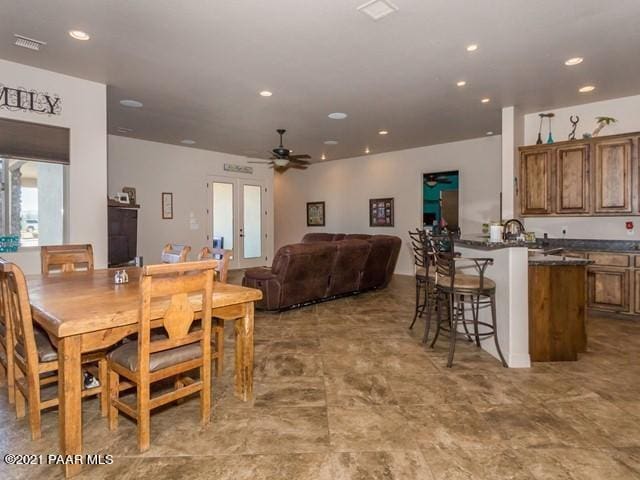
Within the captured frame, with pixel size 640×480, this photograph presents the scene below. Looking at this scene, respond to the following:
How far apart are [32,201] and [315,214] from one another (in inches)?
276

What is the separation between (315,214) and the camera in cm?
1057

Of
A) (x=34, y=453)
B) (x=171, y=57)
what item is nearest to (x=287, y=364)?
→ (x=34, y=453)

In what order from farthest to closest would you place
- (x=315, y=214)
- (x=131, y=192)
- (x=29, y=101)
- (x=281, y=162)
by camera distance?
(x=315, y=214)
(x=131, y=192)
(x=281, y=162)
(x=29, y=101)

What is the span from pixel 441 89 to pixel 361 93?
100 cm

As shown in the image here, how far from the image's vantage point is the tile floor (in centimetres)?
190

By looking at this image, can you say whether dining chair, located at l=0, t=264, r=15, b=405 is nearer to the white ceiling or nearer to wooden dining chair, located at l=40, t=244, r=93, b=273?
wooden dining chair, located at l=40, t=244, r=93, b=273

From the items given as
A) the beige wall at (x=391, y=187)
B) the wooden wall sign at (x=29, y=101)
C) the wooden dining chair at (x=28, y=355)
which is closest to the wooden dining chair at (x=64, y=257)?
the wooden dining chair at (x=28, y=355)

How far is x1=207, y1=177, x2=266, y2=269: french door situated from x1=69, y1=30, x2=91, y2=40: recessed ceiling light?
5.48 metres

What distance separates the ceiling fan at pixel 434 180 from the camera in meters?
8.10

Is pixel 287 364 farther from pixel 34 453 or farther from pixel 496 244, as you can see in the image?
pixel 496 244

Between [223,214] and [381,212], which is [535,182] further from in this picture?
[223,214]

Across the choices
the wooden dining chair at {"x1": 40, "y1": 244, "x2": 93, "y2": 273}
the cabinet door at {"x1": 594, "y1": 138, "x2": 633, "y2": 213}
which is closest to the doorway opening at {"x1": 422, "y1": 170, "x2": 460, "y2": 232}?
the cabinet door at {"x1": 594, "y1": 138, "x2": 633, "y2": 213}

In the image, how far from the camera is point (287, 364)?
3307 millimetres

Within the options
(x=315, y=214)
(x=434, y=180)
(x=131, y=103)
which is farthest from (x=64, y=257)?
(x=315, y=214)
